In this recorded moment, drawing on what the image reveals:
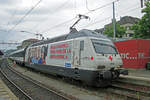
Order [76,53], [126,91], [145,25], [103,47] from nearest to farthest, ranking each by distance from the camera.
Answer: [126,91], [103,47], [76,53], [145,25]

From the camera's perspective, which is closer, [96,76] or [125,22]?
[96,76]

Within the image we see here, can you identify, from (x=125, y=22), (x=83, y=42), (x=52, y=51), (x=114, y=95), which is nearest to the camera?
(x=114, y=95)

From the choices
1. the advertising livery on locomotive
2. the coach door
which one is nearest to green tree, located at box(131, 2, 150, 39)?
the advertising livery on locomotive

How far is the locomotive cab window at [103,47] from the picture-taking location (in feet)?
26.0

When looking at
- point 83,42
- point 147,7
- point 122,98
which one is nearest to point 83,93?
point 122,98

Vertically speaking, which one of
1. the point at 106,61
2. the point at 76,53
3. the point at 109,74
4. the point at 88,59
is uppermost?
the point at 76,53

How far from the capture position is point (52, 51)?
11.5 meters

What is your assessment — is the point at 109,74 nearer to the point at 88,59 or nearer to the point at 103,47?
the point at 88,59

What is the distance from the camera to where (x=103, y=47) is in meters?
8.32

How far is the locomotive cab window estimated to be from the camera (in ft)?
26.0

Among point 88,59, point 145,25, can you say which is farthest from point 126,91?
point 145,25

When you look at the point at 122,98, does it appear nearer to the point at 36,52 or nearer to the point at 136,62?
the point at 136,62

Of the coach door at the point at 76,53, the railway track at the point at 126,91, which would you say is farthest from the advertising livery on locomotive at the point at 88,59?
the railway track at the point at 126,91

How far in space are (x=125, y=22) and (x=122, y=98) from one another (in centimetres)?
5788
